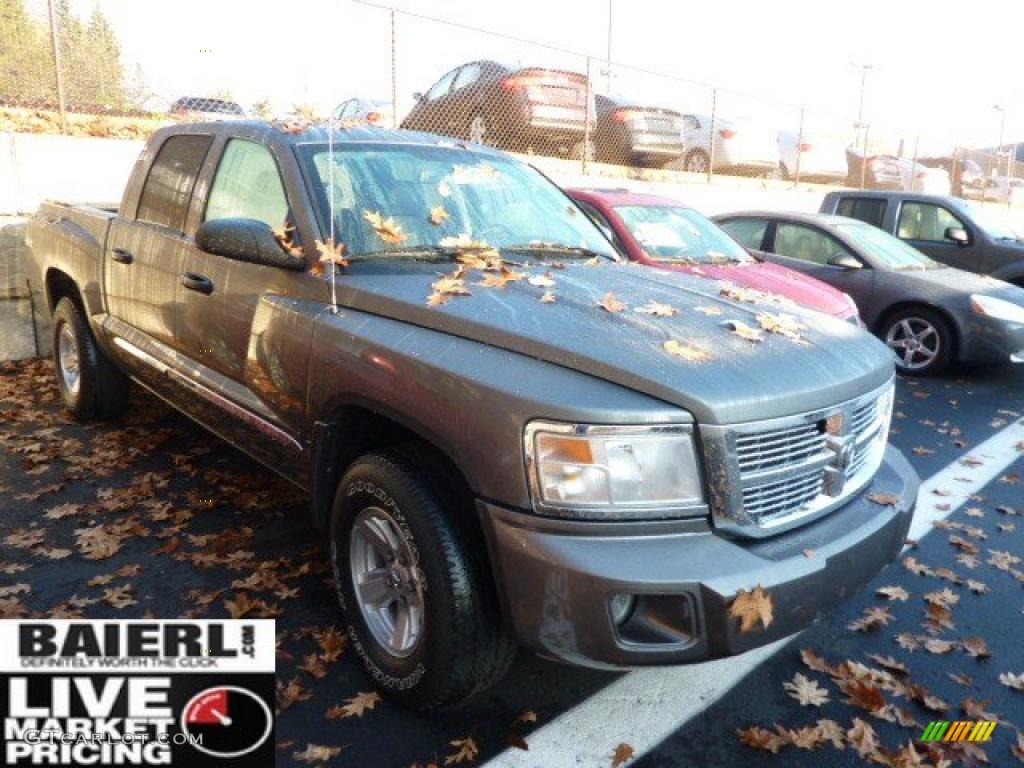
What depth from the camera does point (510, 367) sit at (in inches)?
94.7

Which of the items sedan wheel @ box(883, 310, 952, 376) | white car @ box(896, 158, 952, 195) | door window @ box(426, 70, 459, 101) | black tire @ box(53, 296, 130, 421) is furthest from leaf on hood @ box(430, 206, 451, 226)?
white car @ box(896, 158, 952, 195)

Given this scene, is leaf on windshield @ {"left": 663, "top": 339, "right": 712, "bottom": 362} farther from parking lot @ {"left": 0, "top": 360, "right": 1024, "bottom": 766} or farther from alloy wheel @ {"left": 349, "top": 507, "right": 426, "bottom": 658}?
parking lot @ {"left": 0, "top": 360, "right": 1024, "bottom": 766}

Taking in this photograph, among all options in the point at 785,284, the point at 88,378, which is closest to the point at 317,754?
the point at 88,378

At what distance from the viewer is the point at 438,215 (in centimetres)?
349

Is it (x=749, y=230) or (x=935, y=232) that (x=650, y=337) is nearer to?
(x=749, y=230)

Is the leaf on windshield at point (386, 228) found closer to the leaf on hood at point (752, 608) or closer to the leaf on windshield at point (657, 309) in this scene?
the leaf on windshield at point (657, 309)

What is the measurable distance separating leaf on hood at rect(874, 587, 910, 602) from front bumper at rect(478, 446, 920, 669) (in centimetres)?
156

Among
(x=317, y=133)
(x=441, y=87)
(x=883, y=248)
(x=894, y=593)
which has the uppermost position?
(x=441, y=87)

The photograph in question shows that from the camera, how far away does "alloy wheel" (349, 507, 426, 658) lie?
8.64ft

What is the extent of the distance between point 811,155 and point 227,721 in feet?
59.5

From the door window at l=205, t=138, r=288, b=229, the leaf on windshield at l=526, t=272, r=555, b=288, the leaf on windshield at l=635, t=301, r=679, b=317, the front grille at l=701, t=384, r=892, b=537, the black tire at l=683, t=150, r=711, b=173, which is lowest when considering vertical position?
the front grille at l=701, t=384, r=892, b=537

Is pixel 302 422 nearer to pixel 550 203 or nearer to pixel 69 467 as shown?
pixel 550 203

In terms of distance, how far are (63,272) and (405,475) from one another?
4.29m

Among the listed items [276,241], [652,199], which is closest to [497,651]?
[276,241]
